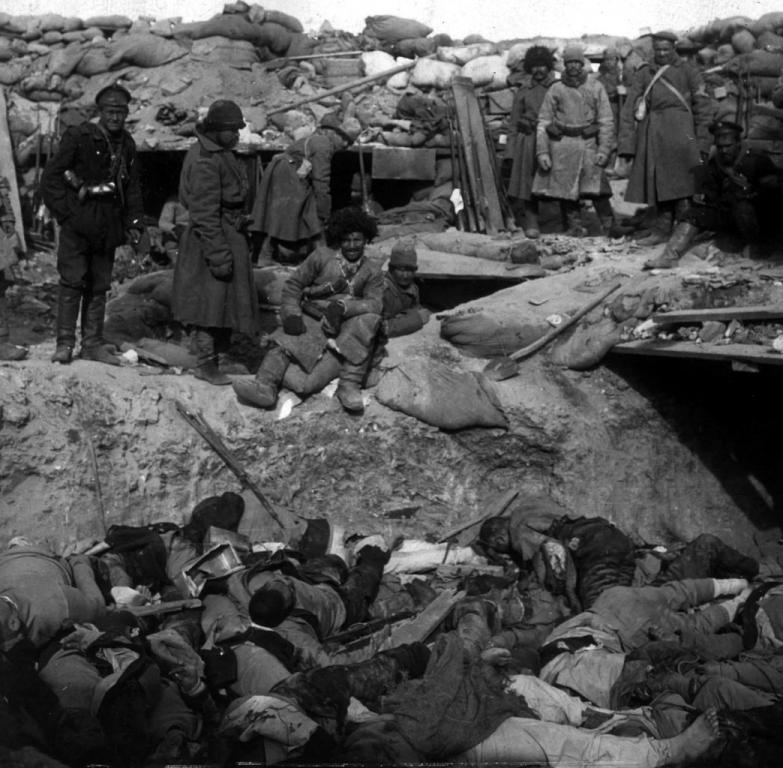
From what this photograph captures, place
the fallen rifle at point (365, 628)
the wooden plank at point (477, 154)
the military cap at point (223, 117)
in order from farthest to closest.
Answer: the wooden plank at point (477, 154)
the military cap at point (223, 117)
the fallen rifle at point (365, 628)

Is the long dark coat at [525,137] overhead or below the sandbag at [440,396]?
overhead

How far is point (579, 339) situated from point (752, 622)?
2.90m

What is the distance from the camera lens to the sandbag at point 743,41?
45.0 feet

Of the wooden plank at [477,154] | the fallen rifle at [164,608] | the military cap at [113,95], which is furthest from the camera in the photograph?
the wooden plank at [477,154]

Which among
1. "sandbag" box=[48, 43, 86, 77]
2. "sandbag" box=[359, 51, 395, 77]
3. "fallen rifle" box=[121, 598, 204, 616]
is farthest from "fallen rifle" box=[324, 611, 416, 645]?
"sandbag" box=[48, 43, 86, 77]

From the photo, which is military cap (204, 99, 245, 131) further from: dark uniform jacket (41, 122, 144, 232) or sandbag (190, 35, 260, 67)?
sandbag (190, 35, 260, 67)

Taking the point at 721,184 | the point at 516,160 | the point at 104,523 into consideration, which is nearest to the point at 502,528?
the point at 104,523

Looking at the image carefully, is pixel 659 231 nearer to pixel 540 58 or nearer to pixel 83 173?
pixel 540 58

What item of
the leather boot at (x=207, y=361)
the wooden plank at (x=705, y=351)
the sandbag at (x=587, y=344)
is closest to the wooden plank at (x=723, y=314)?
the wooden plank at (x=705, y=351)

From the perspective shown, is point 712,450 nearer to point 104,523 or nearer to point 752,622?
point 752,622

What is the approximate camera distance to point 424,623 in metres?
7.55

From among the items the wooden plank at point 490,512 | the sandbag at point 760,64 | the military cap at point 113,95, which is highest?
the sandbag at point 760,64

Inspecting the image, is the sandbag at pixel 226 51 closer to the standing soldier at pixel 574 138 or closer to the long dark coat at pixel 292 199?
the long dark coat at pixel 292 199

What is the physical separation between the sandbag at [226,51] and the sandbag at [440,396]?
8024 mm
